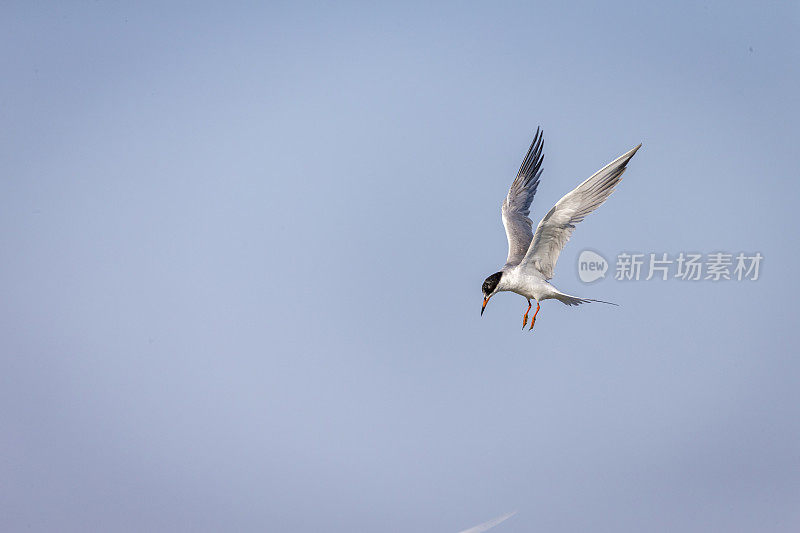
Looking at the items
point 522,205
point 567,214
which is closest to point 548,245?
point 567,214

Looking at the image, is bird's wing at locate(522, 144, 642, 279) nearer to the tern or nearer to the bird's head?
the tern

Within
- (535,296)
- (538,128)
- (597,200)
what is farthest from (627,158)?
(538,128)

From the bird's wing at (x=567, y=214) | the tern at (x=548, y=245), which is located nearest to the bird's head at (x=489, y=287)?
the tern at (x=548, y=245)

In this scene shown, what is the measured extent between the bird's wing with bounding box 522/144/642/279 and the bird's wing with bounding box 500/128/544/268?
545 mm

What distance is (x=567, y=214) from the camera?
9.80m

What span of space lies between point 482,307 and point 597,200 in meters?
1.56

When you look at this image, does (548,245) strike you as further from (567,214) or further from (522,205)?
(522,205)

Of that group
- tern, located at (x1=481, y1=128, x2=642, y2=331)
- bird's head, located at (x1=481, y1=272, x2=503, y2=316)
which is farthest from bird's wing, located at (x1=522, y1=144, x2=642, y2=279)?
bird's head, located at (x1=481, y1=272, x2=503, y2=316)

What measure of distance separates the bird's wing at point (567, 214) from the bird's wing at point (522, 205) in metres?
0.54

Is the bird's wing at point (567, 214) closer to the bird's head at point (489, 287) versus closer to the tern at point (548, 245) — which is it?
the tern at point (548, 245)

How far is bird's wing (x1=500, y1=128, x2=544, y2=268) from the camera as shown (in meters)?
11.0

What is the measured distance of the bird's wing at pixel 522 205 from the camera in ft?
36.0

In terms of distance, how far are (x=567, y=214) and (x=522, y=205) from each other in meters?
2.04

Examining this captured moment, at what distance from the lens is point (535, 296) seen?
33.3 ft
